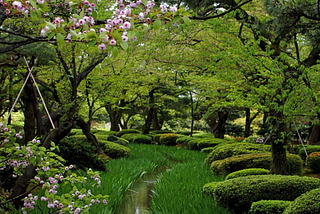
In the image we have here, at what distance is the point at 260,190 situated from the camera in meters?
3.53

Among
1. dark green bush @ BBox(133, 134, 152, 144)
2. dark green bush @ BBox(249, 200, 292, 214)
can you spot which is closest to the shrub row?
dark green bush @ BBox(249, 200, 292, 214)

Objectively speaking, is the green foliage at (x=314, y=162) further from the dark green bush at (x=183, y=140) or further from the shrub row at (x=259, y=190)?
the dark green bush at (x=183, y=140)

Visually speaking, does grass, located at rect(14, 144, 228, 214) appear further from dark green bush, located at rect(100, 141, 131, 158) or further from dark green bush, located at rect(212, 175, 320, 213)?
dark green bush, located at rect(100, 141, 131, 158)

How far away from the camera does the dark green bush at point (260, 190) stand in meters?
3.52

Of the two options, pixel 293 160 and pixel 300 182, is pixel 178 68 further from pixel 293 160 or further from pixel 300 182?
pixel 300 182

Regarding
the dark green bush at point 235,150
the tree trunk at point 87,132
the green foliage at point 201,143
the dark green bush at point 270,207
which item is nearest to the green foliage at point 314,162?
the dark green bush at point 235,150

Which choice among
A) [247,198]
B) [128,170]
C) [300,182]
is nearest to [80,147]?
[128,170]

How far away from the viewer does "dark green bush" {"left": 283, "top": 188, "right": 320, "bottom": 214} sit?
2.35m

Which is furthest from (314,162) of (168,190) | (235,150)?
(168,190)

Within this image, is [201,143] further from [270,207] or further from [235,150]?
[270,207]

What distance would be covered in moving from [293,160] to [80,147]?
4898mm

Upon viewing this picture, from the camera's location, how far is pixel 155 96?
56.0 ft

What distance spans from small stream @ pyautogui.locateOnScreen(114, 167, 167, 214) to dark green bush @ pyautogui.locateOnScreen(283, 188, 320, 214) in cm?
265

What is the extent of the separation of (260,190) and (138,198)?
8.61 ft
